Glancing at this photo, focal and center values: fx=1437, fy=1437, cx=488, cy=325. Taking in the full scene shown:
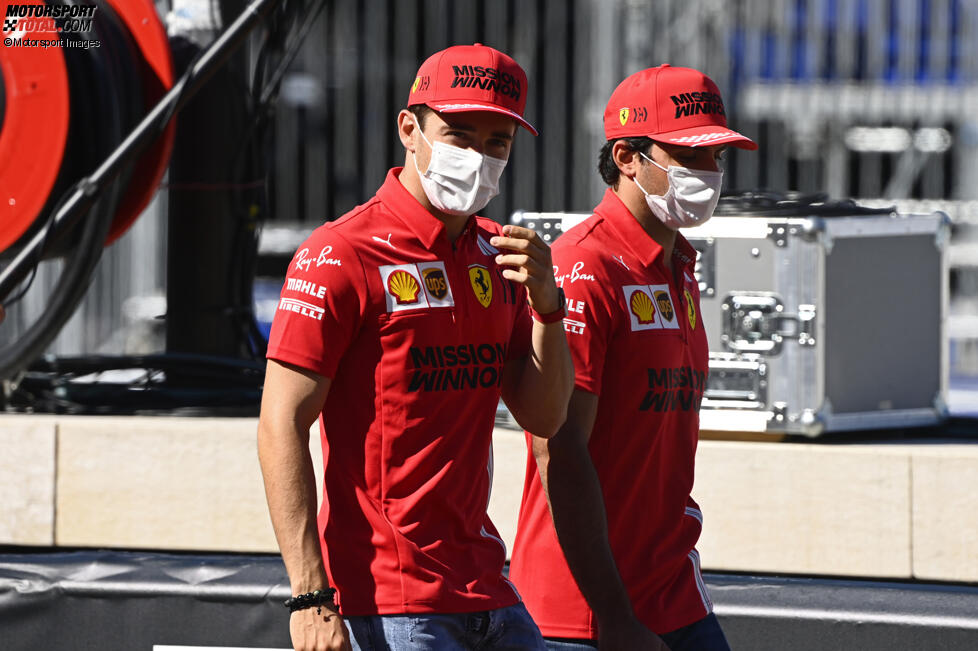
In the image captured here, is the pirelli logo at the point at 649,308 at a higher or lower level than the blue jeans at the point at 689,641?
higher

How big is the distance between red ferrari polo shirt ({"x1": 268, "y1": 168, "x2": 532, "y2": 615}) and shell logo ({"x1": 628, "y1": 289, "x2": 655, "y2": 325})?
429 millimetres

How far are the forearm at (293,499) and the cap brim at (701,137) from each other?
1.11 m

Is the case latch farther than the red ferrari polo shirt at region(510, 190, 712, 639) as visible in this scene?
Yes

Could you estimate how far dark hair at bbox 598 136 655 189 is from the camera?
314 cm

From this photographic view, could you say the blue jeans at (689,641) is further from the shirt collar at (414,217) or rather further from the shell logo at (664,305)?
the shirt collar at (414,217)

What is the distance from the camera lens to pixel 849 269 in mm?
4328

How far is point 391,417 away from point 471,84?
63 centimetres

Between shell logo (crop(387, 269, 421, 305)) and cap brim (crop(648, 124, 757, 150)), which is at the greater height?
cap brim (crop(648, 124, 757, 150))

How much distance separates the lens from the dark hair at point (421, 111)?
2713mm

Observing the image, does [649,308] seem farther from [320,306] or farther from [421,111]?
[320,306]

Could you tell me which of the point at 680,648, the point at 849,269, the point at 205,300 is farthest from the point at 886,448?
the point at 205,300

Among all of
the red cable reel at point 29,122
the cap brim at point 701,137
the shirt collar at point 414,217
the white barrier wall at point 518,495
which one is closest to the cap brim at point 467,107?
the shirt collar at point 414,217

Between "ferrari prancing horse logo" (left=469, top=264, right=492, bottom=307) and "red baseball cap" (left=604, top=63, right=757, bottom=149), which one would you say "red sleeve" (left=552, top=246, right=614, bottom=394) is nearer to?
"ferrari prancing horse logo" (left=469, top=264, right=492, bottom=307)

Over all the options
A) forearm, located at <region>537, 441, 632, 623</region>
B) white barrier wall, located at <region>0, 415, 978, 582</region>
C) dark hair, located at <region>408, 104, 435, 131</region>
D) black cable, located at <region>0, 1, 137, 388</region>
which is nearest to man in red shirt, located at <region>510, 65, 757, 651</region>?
forearm, located at <region>537, 441, 632, 623</region>
